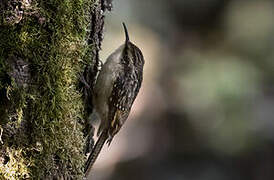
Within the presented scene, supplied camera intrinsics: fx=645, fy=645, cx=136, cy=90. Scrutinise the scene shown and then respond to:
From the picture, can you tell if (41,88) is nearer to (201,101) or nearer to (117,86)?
(117,86)

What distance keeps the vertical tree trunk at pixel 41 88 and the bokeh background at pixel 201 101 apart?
19.4ft

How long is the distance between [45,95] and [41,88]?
0.04m

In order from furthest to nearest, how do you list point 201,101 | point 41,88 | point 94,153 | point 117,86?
point 201,101, point 117,86, point 94,153, point 41,88

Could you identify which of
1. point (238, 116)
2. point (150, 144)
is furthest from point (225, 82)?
point (150, 144)

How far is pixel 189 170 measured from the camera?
33.0ft

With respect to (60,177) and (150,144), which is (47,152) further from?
(150,144)

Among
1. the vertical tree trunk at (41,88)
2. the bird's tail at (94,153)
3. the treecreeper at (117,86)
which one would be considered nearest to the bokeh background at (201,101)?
the treecreeper at (117,86)

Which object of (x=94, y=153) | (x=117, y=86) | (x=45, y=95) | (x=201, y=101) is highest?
(x=45, y=95)

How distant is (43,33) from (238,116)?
688 cm

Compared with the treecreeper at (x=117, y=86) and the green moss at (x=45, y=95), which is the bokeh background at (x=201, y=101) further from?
the green moss at (x=45, y=95)

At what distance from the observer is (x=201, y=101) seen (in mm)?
9508

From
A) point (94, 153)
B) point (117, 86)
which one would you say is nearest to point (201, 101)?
point (117, 86)

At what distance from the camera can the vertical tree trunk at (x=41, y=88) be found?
2.75m

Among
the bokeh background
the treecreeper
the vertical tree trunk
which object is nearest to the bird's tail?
the treecreeper
